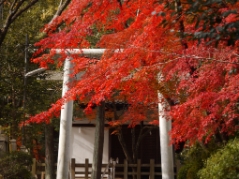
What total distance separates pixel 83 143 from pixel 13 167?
9551mm

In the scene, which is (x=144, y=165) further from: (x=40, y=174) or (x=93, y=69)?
(x=93, y=69)

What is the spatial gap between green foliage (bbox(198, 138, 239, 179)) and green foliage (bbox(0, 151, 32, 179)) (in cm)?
630

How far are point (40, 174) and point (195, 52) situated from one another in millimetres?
14129

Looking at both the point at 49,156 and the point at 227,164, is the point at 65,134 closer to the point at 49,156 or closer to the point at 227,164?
the point at 49,156

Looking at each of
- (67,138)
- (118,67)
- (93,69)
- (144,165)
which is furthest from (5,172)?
(144,165)

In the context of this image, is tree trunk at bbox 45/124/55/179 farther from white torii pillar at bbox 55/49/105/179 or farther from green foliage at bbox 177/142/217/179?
green foliage at bbox 177/142/217/179

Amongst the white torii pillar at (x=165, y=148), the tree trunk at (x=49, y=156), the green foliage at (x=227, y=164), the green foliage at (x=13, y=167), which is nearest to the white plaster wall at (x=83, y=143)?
the tree trunk at (x=49, y=156)

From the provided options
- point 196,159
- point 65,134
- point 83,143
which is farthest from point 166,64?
point 83,143

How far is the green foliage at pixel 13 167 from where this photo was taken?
1546 cm

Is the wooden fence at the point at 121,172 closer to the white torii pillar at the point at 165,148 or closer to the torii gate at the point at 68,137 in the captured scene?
the torii gate at the point at 68,137

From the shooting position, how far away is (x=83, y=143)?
2502cm

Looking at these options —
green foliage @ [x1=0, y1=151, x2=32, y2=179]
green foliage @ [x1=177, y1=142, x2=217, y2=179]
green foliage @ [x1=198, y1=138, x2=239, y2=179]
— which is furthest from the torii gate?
green foliage @ [x1=198, y1=138, x2=239, y2=179]

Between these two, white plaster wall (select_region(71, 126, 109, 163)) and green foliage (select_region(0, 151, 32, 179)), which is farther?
white plaster wall (select_region(71, 126, 109, 163))

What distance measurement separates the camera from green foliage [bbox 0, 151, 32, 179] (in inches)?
609
